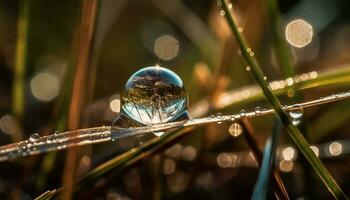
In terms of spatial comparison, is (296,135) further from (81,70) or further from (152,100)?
(81,70)

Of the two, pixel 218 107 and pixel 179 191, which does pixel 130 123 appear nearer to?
pixel 179 191

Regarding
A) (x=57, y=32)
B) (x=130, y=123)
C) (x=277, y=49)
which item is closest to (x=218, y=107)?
(x=277, y=49)

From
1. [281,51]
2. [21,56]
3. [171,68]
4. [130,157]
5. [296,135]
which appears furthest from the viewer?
[171,68]

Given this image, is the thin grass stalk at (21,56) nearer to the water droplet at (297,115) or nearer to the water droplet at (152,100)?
the water droplet at (152,100)

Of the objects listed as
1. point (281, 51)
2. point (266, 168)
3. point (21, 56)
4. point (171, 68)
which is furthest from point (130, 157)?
point (171, 68)

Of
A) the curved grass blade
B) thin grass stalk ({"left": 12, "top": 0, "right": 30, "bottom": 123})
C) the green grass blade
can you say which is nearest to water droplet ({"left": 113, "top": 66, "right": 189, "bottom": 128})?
the green grass blade
